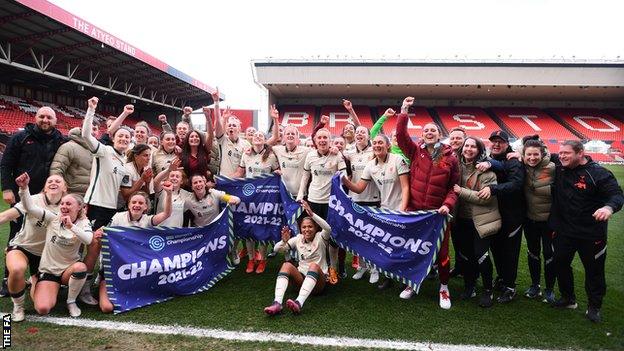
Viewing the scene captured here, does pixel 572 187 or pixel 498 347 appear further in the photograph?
pixel 572 187

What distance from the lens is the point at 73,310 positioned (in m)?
3.48

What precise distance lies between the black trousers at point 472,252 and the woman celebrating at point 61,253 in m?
3.79

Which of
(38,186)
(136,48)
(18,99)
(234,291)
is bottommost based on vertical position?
(234,291)

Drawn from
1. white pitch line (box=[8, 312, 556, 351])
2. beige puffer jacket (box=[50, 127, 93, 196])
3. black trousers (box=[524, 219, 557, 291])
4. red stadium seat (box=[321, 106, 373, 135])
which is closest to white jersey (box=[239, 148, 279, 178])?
beige puffer jacket (box=[50, 127, 93, 196])

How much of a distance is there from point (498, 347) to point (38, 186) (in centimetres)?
489

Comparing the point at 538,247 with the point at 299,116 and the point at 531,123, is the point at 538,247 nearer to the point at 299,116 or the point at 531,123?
the point at 299,116

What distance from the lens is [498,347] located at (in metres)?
3.06

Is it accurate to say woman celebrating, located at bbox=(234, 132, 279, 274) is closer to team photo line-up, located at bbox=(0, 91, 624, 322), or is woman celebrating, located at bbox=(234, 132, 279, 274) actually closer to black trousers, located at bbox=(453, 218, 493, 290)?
team photo line-up, located at bbox=(0, 91, 624, 322)

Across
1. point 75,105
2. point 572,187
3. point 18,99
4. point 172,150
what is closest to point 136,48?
point 18,99

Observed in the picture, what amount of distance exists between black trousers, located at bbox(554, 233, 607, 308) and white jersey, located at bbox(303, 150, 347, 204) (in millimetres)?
2421

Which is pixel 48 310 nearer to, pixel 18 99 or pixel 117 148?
pixel 117 148

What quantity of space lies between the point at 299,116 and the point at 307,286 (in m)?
28.4

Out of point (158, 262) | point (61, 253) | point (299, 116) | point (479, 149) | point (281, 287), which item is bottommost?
point (281, 287)

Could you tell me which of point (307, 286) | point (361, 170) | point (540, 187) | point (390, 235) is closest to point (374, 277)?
point (390, 235)
